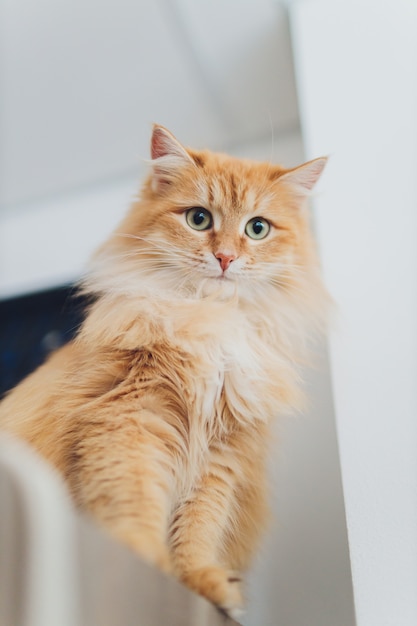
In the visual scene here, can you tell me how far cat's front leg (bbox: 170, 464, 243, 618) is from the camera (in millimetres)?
764

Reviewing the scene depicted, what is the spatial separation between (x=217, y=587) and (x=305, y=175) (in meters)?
0.76

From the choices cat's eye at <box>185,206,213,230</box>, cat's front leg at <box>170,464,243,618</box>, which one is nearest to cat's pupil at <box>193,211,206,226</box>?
cat's eye at <box>185,206,213,230</box>

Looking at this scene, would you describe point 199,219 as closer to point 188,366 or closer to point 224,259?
point 224,259

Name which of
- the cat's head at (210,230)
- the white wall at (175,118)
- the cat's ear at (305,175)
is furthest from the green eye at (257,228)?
the white wall at (175,118)

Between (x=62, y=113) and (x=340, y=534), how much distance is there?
4.48ft

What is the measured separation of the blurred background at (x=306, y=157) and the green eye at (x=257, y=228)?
0.66 feet

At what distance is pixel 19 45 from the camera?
160cm

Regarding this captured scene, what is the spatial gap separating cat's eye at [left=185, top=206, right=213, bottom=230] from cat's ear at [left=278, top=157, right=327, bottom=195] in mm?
174

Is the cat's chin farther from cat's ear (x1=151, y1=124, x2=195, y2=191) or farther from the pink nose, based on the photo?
cat's ear (x1=151, y1=124, x2=195, y2=191)

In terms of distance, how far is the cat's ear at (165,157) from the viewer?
1075mm

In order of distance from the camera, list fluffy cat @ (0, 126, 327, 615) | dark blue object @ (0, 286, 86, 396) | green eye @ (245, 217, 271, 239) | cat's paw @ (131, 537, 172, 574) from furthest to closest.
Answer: dark blue object @ (0, 286, 86, 396), green eye @ (245, 217, 271, 239), fluffy cat @ (0, 126, 327, 615), cat's paw @ (131, 537, 172, 574)

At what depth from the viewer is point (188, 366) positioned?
96 centimetres

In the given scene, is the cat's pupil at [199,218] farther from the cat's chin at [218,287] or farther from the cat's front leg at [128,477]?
the cat's front leg at [128,477]

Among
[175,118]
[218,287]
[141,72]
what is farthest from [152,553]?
[141,72]
